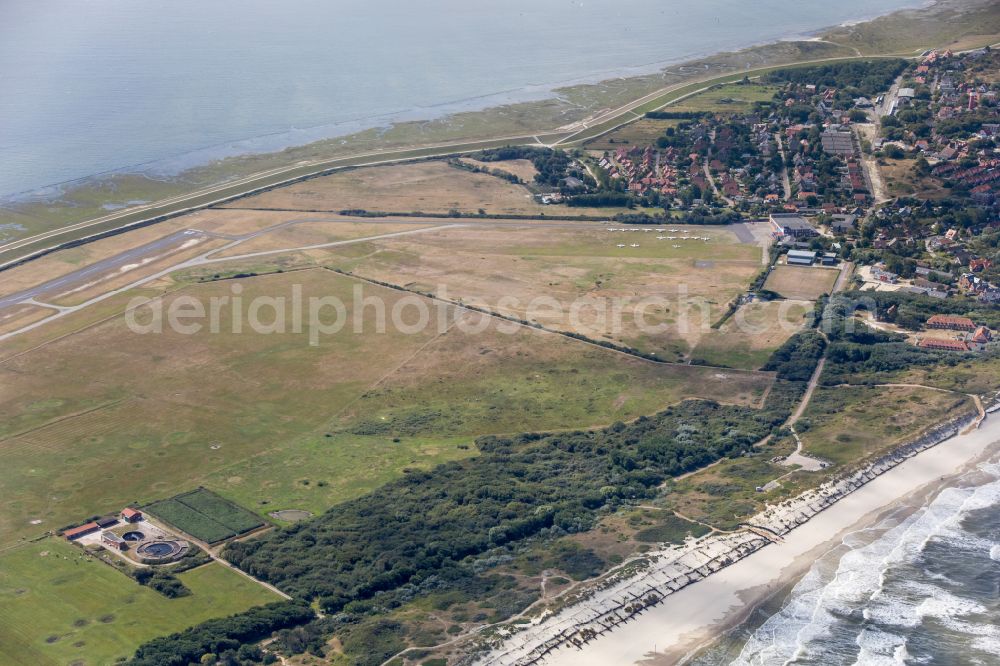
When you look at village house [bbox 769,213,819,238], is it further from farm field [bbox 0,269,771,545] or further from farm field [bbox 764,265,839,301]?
farm field [bbox 0,269,771,545]

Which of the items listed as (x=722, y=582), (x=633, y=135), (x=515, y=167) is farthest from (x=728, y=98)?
(x=722, y=582)

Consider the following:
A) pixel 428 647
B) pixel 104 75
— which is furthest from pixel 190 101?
pixel 428 647

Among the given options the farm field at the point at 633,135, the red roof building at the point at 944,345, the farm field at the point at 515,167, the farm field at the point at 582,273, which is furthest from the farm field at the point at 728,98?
the red roof building at the point at 944,345

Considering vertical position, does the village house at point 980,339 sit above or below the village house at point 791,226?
below

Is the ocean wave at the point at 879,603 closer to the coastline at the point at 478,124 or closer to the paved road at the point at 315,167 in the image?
the paved road at the point at 315,167

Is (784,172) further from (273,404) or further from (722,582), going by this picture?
(722,582)

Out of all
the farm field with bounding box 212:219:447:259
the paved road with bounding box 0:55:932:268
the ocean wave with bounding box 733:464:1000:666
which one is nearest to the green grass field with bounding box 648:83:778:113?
the paved road with bounding box 0:55:932:268

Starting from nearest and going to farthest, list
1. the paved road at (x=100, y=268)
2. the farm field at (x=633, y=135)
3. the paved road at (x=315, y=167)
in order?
the paved road at (x=100, y=268)
the paved road at (x=315, y=167)
the farm field at (x=633, y=135)
